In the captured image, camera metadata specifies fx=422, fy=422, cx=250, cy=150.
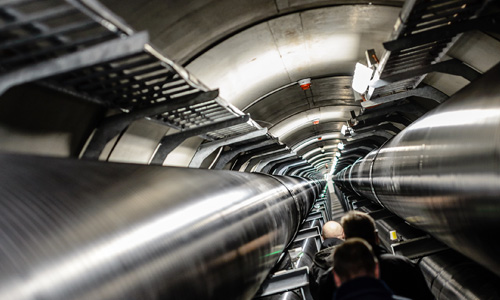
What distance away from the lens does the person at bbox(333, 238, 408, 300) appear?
1434 millimetres

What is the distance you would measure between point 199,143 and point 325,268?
13.3 feet

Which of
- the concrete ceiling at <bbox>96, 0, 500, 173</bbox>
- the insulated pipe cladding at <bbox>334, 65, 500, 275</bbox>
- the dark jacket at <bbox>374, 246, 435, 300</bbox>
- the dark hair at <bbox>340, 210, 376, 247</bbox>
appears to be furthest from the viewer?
the concrete ceiling at <bbox>96, 0, 500, 173</bbox>

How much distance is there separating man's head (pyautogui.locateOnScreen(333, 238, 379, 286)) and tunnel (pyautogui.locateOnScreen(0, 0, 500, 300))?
506mm

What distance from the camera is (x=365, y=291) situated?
144 cm

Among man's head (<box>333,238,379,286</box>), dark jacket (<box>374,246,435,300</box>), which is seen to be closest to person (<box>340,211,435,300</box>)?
dark jacket (<box>374,246,435,300</box>)

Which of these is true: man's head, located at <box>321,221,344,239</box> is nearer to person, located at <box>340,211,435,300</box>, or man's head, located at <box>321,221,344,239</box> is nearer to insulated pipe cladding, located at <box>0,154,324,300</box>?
person, located at <box>340,211,435,300</box>

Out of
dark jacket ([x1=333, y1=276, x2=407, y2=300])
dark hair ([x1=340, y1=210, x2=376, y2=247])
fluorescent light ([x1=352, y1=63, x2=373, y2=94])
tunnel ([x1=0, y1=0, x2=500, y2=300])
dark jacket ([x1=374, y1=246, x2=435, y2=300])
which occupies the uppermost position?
fluorescent light ([x1=352, y1=63, x2=373, y2=94])

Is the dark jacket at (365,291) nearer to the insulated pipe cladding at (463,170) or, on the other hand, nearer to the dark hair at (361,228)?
the insulated pipe cladding at (463,170)

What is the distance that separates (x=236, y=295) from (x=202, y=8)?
2491 mm

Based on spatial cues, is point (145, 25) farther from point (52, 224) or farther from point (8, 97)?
point (52, 224)

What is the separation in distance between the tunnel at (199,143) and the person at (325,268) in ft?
0.48

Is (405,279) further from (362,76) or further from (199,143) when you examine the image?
(199,143)

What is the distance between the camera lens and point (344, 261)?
5.60 ft

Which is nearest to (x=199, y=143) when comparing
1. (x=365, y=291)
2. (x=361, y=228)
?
(x=361, y=228)
